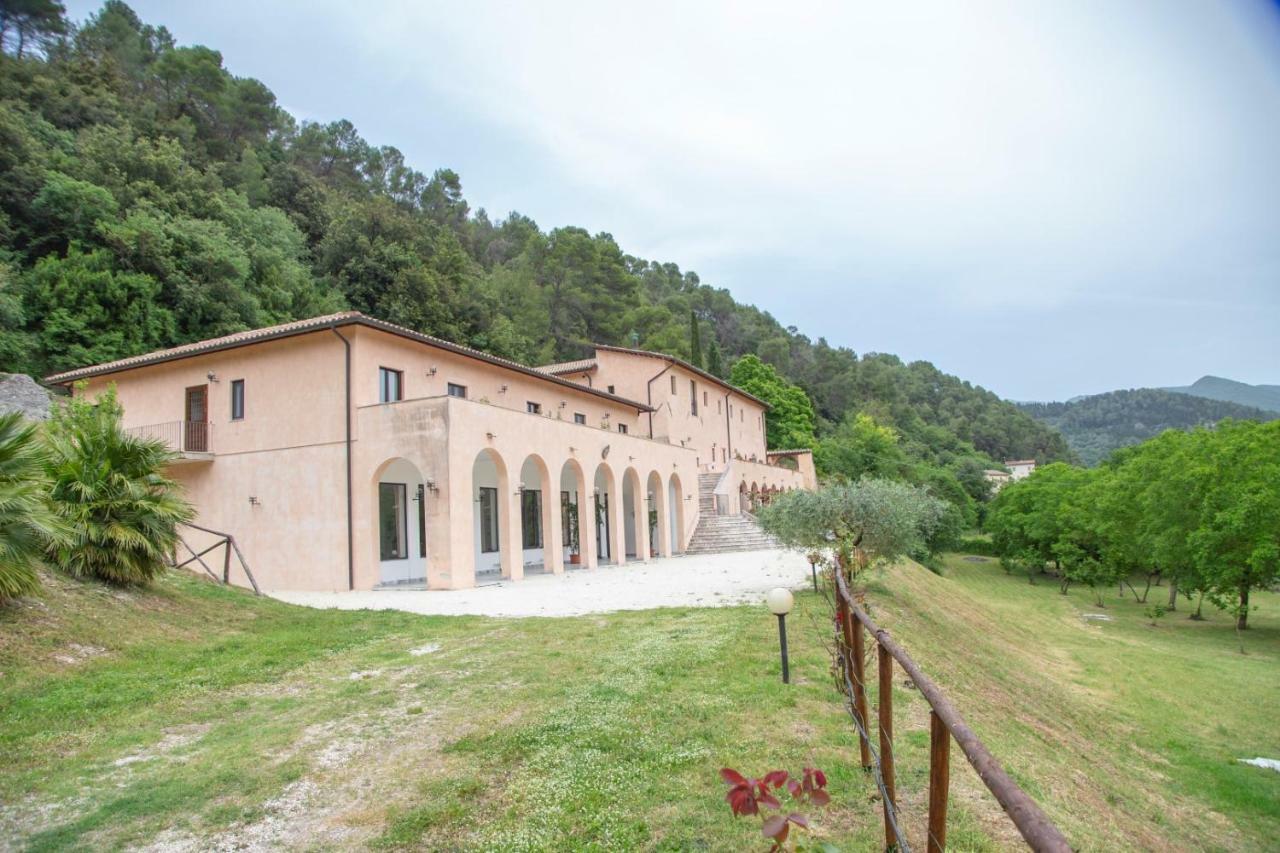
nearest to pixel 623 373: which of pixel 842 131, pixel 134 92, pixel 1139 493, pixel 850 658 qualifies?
pixel 842 131

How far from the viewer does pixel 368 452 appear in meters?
17.2

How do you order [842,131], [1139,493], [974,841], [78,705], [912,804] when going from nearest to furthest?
[974,841], [912,804], [78,705], [842,131], [1139,493]

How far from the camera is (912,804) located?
14.9ft

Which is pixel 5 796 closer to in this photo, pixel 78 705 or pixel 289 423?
pixel 78 705

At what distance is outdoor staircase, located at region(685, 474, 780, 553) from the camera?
90.3 ft

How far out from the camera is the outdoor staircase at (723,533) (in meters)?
27.5

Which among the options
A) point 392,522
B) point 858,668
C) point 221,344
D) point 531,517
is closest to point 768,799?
point 858,668

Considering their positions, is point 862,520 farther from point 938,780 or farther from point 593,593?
point 938,780

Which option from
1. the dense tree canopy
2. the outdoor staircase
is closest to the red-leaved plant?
the outdoor staircase

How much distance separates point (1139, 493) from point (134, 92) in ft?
186

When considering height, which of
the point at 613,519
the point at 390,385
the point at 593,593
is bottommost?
the point at 593,593

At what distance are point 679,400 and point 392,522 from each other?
59.0ft

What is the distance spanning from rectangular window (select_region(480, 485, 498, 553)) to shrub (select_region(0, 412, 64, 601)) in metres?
14.2

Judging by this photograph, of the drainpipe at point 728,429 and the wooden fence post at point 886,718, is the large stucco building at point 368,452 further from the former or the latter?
the drainpipe at point 728,429
